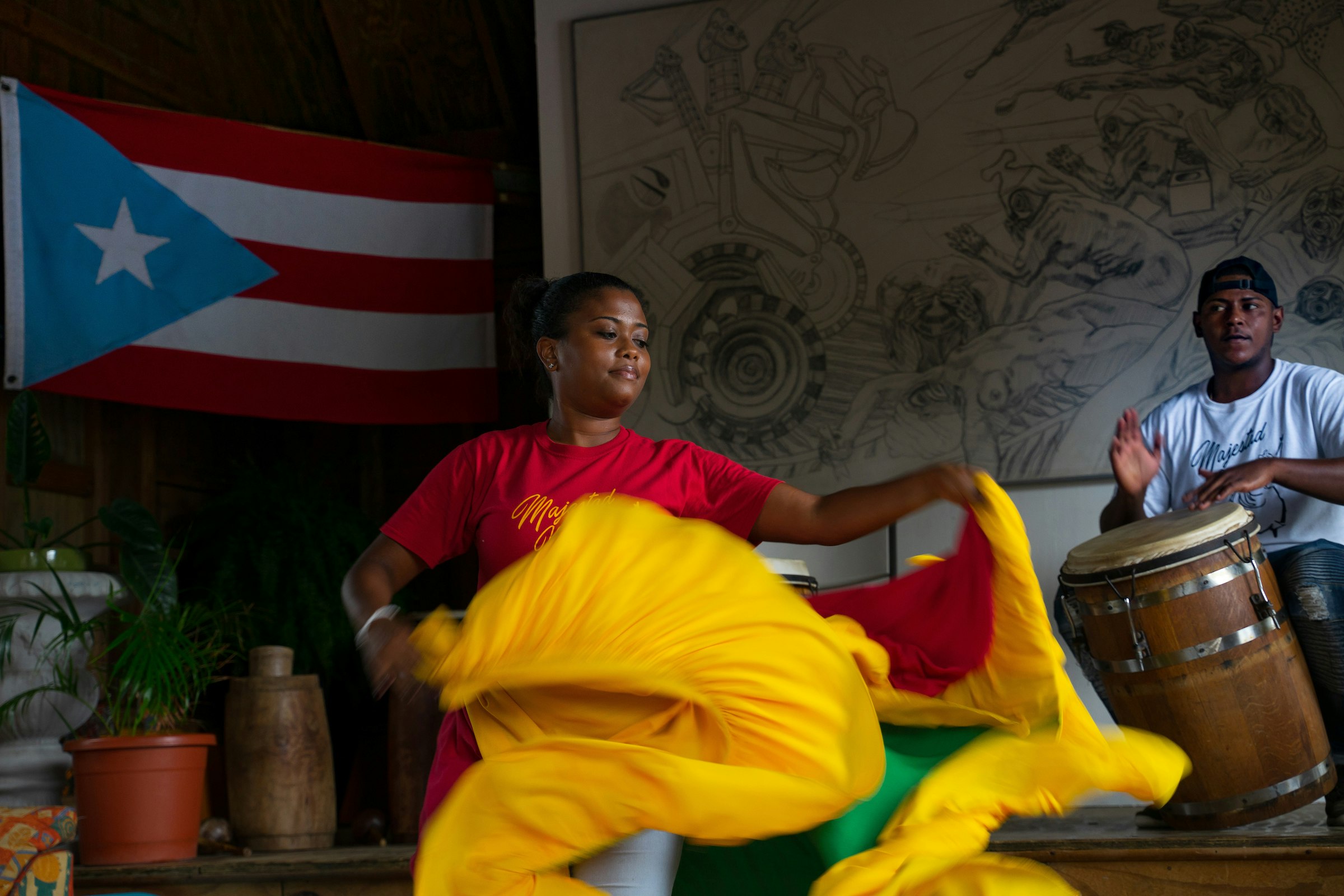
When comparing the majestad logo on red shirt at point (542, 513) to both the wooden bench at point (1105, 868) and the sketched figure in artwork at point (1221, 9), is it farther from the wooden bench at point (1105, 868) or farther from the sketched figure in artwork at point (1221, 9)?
the sketched figure in artwork at point (1221, 9)

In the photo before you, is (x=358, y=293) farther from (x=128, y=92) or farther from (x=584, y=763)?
(x=584, y=763)

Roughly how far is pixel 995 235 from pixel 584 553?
2.63 metres

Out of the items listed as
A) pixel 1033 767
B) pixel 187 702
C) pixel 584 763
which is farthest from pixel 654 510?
pixel 187 702

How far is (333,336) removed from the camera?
400 centimetres

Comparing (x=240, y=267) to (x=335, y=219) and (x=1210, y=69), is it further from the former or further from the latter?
(x=1210, y=69)

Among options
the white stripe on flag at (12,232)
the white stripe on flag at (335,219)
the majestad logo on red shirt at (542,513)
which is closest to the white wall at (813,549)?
the white stripe on flag at (335,219)

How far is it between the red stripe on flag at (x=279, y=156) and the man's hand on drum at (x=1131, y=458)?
2495 mm

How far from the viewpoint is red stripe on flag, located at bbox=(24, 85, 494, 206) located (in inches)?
145

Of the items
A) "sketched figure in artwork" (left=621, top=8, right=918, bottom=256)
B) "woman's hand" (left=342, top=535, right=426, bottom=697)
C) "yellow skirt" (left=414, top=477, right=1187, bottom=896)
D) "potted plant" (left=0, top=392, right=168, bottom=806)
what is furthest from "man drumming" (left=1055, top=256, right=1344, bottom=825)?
"potted plant" (left=0, top=392, right=168, bottom=806)

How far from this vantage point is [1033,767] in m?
1.32

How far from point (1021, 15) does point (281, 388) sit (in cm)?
262

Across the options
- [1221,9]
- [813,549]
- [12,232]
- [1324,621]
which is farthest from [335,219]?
[1324,621]

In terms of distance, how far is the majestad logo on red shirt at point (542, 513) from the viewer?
1524mm

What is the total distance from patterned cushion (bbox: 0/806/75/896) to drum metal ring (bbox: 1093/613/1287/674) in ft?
6.76
